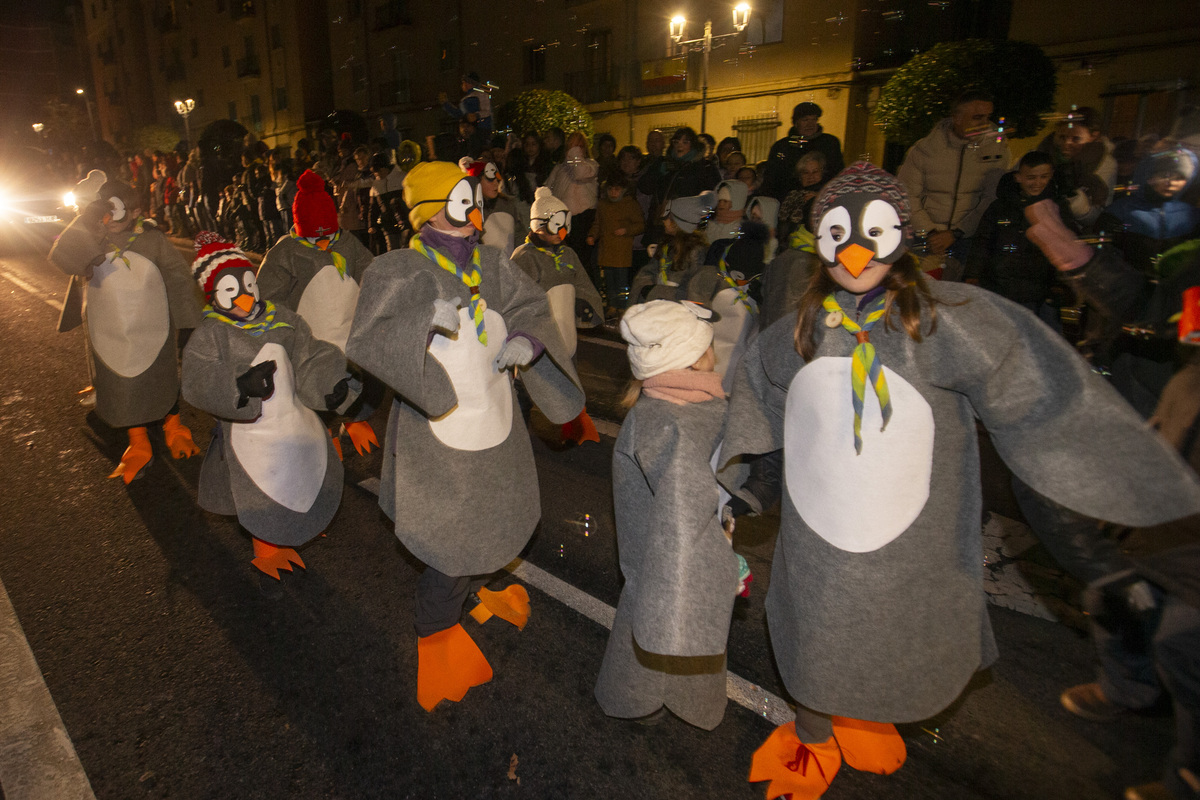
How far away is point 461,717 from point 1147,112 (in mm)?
15487

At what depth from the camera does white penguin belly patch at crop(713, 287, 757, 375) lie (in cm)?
445

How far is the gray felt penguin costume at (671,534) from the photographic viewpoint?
2.13 m

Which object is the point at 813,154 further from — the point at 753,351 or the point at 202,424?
the point at 202,424

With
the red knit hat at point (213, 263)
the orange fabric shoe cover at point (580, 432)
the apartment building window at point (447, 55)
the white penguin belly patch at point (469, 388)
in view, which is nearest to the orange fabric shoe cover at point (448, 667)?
the white penguin belly patch at point (469, 388)

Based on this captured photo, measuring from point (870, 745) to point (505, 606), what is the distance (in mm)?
1594

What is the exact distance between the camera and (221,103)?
1501 inches

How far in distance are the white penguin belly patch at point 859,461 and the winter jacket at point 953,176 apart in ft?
15.0

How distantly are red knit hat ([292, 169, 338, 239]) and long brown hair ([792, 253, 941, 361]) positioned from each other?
387 cm

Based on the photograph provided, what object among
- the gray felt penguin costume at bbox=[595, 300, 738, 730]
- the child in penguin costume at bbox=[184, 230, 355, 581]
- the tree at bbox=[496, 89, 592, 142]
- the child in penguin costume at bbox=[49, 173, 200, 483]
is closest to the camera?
the gray felt penguin costume at bbox=[595, 300, 738, 730]

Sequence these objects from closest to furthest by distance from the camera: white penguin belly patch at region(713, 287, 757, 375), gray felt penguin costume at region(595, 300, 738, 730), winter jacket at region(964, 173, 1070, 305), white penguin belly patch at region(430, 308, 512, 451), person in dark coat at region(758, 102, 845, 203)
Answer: gray felt penguin costume at region(595, 300, 738, 730), white penguin belly patch at region(430, 308, 512, 451), white penguin belly patch at region(713, 287, 757, 375), winter jacket at region(964, 173, 1070, 305), person in dark coat at region(758, 102, 845, 203)

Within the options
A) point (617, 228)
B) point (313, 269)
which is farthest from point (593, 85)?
point (313, 269)

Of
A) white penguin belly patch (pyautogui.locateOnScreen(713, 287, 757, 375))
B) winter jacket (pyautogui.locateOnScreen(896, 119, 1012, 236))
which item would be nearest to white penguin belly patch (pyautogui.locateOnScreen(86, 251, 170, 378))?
white penguin belly patch (pyautogui.locateOnScreen(713, 287, 757, 375))

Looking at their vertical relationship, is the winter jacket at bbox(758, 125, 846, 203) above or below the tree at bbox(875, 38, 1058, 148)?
below

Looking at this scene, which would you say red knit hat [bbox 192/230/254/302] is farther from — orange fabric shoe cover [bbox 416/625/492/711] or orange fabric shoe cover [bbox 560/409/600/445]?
orange fabric shoe cover [bbox 560/409/600/445]
